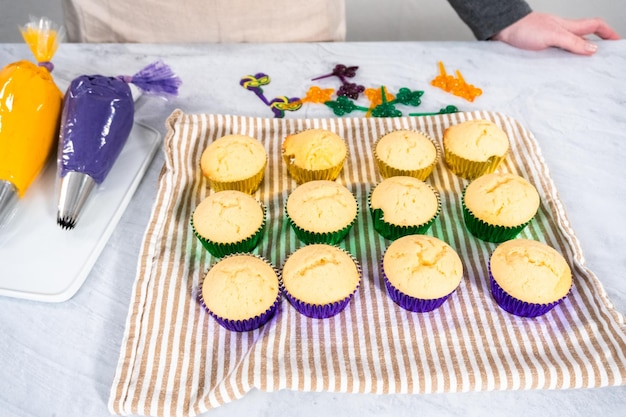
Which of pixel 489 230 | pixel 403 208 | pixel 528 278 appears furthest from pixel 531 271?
pixel 403 208

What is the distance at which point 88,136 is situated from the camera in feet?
4.40

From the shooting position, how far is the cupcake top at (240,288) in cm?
108

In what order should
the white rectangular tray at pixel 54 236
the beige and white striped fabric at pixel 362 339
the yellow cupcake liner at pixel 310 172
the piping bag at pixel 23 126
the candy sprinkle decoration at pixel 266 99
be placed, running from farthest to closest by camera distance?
the candy sprinkle decoration at pixel 266 99
the yellow cupcake liner at pixel 310 172
the piping bag at pixel 23 126
the white rectangular tray at pixel 54 236
the beige and white striped fabric at pixel 362 339

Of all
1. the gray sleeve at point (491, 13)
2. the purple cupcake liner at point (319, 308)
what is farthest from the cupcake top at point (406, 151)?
the gray sleeve at point (491, 13)

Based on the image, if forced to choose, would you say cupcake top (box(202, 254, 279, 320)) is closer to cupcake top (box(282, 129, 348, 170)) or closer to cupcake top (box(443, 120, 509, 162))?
cupcake top (box(282, 129, 348, 170))

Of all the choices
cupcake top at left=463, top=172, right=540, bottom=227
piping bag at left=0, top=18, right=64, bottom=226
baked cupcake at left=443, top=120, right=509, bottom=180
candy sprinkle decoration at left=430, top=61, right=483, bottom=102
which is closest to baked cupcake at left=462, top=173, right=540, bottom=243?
cupcake top at left=463, top=172, right=540, bottom=227

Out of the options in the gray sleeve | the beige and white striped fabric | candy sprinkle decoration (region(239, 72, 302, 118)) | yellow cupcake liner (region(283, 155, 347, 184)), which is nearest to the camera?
the beige and white striped fabric

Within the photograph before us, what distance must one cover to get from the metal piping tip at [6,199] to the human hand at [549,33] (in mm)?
1558

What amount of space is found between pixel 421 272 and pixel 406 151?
40 cm

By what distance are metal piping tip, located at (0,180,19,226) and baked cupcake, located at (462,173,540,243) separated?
109cm

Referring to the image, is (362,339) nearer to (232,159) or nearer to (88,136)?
(232,159)

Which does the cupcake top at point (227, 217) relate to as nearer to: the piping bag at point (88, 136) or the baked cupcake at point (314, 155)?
the baked cupcake at point (314, 155)

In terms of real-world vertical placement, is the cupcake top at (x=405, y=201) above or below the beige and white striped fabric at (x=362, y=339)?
above

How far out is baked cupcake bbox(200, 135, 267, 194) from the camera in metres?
1.37
